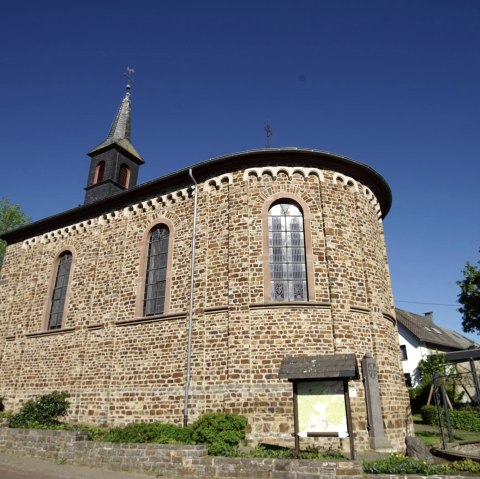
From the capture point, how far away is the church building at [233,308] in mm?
11711

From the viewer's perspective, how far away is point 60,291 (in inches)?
719

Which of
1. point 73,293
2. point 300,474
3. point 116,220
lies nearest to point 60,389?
point 73,293

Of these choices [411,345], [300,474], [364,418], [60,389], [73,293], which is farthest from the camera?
[411,345]

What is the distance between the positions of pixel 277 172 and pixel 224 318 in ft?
17.9

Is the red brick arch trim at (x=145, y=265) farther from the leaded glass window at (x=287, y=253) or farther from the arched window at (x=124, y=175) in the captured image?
the arched window at (x=124, y=175)

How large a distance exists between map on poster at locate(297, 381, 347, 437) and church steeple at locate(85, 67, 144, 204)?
1517 cm

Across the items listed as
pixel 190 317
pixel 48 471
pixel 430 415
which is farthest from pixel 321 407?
pixel 430 415

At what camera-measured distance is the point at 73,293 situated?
56.6 ft

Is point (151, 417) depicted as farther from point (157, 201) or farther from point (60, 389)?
point (157, 201)

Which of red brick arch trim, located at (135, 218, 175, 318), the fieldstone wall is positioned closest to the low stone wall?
the fieldstone wall

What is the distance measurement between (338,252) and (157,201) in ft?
24.7

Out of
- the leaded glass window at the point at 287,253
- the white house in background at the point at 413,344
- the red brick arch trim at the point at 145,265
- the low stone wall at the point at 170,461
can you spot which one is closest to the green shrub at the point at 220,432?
the low stone wall at the point at 170,461

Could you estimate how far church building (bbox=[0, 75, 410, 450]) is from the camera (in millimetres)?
11711

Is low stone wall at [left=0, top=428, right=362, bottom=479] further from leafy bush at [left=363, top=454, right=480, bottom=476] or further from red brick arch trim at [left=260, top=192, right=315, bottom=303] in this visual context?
red brick arch trim at [left=260, top=192, right=315, bottom=303]
